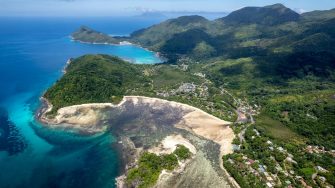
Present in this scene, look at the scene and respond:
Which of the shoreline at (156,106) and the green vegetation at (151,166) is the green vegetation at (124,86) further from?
the green vegetation at (151,166)

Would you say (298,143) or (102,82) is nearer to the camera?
(298,143)

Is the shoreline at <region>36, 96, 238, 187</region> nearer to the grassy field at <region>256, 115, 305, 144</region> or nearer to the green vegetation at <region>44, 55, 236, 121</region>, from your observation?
the green vegetation at <region>44, 55, 236, 121</region>

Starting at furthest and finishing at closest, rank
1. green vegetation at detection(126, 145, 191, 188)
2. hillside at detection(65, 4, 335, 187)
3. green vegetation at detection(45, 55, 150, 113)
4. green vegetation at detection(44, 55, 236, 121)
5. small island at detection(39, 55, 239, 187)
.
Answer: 1. green vegetation at detection(44, 55, 236, 121)
2. green vegetation at detection(45, 55, 150, 113)
3. hillside at detection(65, 4, 335, 187)
4. small island at detection(39, 55, 239, 187)
5. green vegetation at detection(126, 145, 191, 188)

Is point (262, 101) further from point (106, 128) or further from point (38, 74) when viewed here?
point (38, 74)

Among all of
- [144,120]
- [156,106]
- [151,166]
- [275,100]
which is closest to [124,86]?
[156,106]

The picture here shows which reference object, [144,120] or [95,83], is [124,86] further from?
[144,120]

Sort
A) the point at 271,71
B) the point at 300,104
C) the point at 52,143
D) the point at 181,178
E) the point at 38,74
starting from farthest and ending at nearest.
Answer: the point at 38,74, the point at 271,71, the point at 300,104, the point at 52,143, the point at 181,178

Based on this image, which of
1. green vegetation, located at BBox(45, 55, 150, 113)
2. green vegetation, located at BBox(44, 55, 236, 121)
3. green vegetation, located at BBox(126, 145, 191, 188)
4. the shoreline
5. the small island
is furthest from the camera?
green vegetation, located at BBox(44, 55, 236, 121)

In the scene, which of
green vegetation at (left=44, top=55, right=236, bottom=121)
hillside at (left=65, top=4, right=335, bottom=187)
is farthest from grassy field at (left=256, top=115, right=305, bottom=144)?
green vegetation at (left=44, top=55, right=236, bottom=121)

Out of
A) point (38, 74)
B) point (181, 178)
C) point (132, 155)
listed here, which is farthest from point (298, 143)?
point (38, 74)
